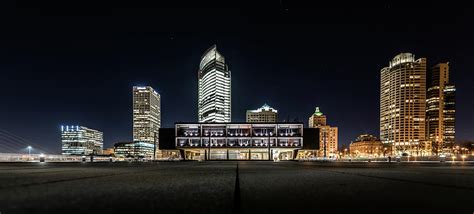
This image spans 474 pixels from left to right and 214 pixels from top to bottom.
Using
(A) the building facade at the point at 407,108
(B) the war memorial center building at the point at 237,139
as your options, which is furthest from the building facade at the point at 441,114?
(B) the war memorial center building at the point at 237,139

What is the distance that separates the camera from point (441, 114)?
180 m

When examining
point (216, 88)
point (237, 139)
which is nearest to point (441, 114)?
point (216, 88)

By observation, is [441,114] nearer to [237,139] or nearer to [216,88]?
[216,88]

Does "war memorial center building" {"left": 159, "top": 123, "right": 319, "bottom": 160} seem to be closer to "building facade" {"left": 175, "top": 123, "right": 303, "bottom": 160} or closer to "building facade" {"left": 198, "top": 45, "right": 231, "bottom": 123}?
"building facade" {"left": 175, "top": 123, "right": 303, "bottom": 160}

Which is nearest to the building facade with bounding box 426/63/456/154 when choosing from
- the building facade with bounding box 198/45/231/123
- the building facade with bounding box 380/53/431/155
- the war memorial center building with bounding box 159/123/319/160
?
the building facade with bounding box 380/53/431/155

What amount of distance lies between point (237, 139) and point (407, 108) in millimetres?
158816

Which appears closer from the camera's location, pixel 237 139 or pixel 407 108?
pixel 237 139

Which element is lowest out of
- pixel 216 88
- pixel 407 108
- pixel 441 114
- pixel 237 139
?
pixel 237 139

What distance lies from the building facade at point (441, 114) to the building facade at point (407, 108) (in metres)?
4.12

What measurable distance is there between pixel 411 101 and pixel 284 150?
15059 centimetres

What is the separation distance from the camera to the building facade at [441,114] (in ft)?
582

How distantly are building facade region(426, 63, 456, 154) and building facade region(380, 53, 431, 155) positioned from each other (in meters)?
4.12

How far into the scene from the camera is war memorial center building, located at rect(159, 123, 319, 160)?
7525cm

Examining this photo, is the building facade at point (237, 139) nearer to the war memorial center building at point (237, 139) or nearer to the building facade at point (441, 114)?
the war memorial center building at point (237, 139)
